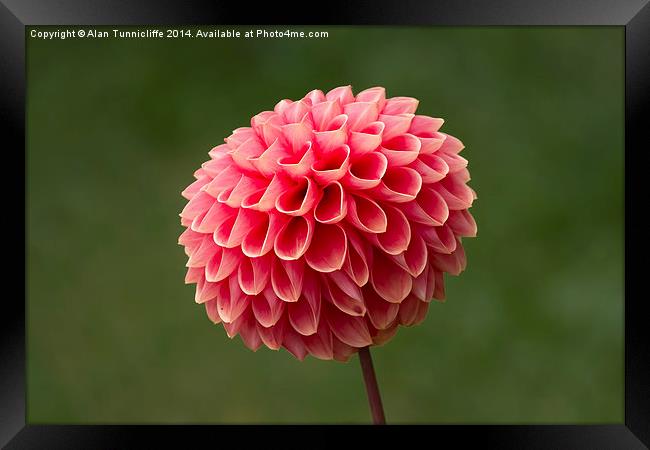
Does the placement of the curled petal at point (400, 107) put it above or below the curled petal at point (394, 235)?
above

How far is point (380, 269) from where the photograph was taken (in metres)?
0.83

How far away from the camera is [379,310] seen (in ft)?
2.73

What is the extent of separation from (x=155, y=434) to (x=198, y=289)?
0.26 metres

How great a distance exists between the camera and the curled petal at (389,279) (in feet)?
2.67

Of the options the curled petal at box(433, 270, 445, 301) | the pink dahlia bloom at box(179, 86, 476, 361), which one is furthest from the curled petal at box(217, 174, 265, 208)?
the curled petal at box(433, 270, 445, 301)

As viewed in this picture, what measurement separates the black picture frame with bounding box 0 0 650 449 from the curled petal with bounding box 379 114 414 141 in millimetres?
180

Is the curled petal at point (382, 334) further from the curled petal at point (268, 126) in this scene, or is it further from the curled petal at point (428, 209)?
the curled petal at point (268, 126)

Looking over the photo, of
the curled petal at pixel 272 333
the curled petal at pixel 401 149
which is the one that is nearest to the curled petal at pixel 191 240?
the curled petal at pixel 272 333

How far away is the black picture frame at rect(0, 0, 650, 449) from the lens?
96cm

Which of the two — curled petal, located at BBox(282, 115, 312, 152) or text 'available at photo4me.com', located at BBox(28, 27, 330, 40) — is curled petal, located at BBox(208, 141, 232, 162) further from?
text 'available at photo4me.com', located at BBox(28, 27, 330, 40)

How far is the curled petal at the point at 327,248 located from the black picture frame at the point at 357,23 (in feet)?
0.86

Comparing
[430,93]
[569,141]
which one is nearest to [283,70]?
[430,93]

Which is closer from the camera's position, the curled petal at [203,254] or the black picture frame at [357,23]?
the curled petal at [203,254]

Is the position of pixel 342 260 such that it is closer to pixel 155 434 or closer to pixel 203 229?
pixel 203 229
